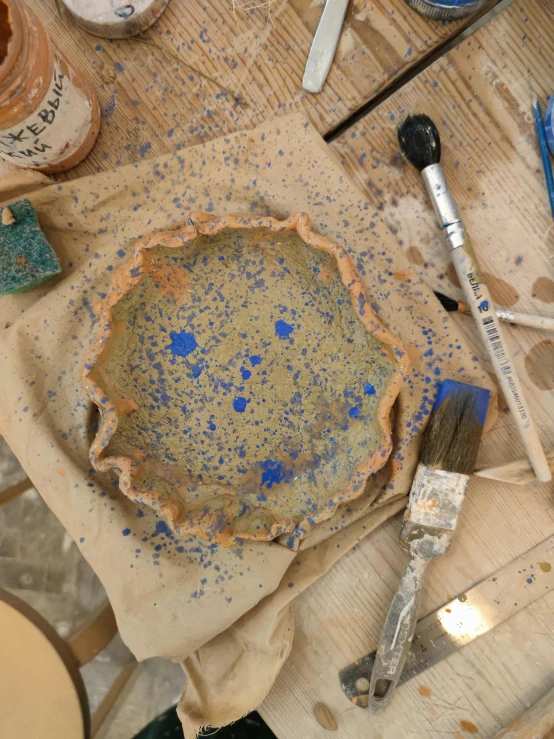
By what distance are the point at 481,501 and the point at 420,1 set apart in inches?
33.3

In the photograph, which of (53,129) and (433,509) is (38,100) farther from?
(433,509)

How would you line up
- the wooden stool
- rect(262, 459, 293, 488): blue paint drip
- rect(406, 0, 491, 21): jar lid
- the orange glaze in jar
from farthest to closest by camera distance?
the wooden stool
rect(262, 459, 293, 488): blue paint drip
rect(406, 0, 491, 21): jar lid
the orange glaze in jar

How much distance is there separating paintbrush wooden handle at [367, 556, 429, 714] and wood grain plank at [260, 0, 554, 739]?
6 cm

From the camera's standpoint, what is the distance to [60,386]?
32.8 inches

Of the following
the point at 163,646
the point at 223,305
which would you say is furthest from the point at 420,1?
the point at 163,646

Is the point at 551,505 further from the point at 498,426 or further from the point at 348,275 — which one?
the point at 348,275

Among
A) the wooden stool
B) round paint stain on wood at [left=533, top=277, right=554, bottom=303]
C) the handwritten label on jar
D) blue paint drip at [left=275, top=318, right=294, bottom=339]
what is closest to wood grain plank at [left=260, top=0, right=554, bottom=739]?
round paint stain on wood at [left=533, top=277, right=554, bottom=303]

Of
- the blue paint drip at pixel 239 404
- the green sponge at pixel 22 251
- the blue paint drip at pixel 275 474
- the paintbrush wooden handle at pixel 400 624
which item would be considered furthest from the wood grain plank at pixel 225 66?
the paintbrush wooden handle at pixel 400 624

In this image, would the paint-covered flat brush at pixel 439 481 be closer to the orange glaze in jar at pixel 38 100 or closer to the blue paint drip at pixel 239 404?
the blue paint drip at pixel 239 404

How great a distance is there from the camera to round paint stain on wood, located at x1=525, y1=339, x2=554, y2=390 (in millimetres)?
815

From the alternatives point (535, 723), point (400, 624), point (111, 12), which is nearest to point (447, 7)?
point (111, 12)

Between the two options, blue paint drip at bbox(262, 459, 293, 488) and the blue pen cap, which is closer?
the blue pen cap

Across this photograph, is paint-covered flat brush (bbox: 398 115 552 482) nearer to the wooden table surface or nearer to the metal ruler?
the wooden table surface

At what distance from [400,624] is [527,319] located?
0.56 meters
